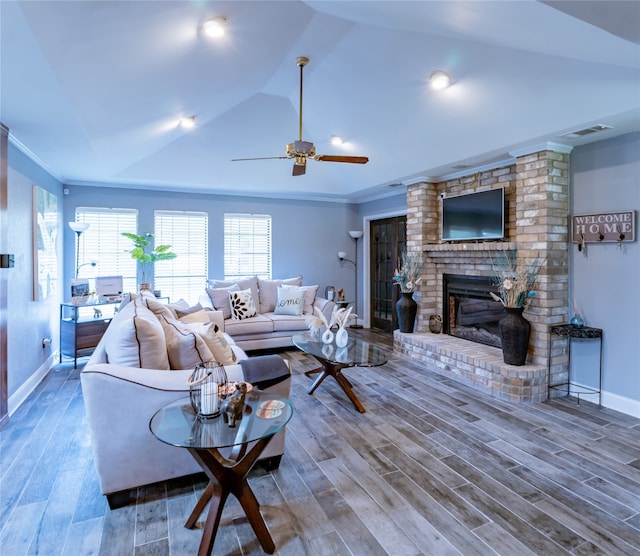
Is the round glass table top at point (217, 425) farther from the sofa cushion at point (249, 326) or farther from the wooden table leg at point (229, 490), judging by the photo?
the sofa cushion at point (249, 326)

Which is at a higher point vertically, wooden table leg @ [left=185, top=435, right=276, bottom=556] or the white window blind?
the white window blind

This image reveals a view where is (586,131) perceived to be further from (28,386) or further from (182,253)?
(28,386)

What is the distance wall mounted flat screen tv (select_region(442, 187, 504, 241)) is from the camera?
14.4 feet

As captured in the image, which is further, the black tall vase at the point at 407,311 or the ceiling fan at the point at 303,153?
the black tall vase at the point at 407,311

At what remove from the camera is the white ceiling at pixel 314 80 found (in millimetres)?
2176

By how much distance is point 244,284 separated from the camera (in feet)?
19.6

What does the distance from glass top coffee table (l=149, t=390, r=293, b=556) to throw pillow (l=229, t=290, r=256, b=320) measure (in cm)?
348

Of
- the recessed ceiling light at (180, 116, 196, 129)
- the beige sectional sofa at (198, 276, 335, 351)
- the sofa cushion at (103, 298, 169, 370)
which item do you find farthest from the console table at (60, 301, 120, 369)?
the sofa cushion at (103, 298, 169, 370)

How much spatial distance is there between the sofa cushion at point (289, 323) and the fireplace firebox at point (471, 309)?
2.02 m

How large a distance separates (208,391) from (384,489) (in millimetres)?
1274

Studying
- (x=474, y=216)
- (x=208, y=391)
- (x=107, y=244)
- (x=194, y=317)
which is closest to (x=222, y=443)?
(x=208, y=391)

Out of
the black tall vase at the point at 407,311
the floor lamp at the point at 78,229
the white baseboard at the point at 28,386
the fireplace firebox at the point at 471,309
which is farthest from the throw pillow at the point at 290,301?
the white baseboard at the point at 28,386

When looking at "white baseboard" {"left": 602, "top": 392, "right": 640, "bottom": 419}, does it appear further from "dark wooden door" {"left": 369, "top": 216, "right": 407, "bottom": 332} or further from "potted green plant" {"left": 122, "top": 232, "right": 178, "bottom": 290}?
"potted green plant" {"left": 122, "top": 232, "right": 178, "bottom": 290}

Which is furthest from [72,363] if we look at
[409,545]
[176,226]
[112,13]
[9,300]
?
[409,545]
